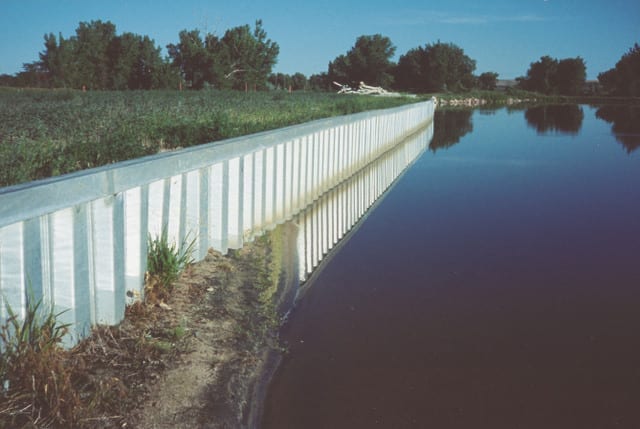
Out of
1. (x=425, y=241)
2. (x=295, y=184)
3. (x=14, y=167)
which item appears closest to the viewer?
(x=14, y=167)

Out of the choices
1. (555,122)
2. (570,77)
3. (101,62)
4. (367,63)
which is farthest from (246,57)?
(570,77)

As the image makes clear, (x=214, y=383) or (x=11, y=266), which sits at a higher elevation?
(x=11, y=266)

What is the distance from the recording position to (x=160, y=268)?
5.09 m

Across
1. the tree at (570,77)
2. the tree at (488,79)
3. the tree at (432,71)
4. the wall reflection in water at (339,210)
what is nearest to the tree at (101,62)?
the tree at (432,71)

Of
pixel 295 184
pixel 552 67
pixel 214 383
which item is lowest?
pixel 214 383

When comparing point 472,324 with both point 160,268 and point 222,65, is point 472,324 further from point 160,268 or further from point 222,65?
point 222,65

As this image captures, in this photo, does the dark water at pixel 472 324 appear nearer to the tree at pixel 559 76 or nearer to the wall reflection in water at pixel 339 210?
the wall reflection in water at pixel 339 210

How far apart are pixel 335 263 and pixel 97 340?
3.49 m

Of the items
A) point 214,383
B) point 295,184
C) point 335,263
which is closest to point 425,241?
point 335,263

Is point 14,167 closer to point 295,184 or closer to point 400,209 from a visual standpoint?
point 295,184

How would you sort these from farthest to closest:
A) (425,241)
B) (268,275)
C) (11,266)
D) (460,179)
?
(460,179), (425,241), (268,275), (11,266)

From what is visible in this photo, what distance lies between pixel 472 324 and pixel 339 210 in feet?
15.8

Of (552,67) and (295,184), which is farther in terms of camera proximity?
(552,67)

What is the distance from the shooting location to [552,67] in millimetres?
137750
